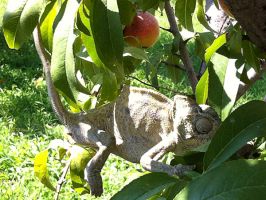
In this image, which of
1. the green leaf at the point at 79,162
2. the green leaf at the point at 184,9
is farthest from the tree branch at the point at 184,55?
the green leaf at the point at 79,162

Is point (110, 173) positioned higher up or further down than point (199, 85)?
further down

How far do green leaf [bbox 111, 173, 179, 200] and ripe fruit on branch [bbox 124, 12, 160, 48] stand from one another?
418 millimetres

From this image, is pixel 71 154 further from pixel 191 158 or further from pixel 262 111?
pixel 262 111

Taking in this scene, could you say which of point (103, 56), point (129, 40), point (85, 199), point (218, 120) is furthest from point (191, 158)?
point (85, 199)

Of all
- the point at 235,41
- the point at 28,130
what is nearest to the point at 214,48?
the point at 235,41

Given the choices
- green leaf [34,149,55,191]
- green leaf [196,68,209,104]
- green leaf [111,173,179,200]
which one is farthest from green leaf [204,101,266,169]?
green leaf [34,149,55,191]

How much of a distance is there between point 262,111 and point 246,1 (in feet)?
0.46

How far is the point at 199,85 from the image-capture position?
84 cm

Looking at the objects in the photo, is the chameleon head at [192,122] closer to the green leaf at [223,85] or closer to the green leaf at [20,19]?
the green leaf at [223,85]

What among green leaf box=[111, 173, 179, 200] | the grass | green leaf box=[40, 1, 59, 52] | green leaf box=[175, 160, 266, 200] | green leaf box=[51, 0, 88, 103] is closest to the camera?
green leaf box=[175, 160, 266, 200]

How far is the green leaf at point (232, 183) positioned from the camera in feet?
1.65

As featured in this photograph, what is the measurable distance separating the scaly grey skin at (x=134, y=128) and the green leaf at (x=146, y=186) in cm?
23

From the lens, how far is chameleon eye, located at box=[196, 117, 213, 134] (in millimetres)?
868

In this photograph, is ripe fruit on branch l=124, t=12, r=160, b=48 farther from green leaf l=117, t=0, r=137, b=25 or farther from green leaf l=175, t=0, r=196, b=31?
green leaf l=117, t=0, r=137, b=25
